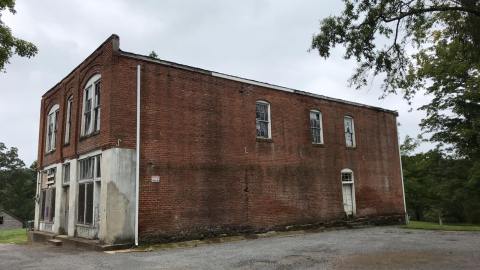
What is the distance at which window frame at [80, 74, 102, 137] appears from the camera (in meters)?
16.0

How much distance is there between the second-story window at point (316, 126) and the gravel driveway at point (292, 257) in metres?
7.23

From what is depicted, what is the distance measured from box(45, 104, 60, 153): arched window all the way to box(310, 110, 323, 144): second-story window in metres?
12.5

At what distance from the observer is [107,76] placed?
15156 mm

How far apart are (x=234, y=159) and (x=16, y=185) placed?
63.0m

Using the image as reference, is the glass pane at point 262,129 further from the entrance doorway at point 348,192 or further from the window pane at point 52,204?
the window pane at point 52,204

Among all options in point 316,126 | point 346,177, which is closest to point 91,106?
point 316,126

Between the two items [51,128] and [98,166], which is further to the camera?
[51,128]

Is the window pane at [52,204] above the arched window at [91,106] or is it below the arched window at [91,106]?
below

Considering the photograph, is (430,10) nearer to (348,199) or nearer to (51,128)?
(348,199)

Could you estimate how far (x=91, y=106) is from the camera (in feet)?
54.4

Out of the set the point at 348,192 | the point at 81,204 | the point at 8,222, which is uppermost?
the point at 348,192

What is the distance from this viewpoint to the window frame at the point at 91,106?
16031 millimetres

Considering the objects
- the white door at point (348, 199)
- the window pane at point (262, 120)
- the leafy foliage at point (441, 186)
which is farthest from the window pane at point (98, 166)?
the leafy foliage at point (441, 186)

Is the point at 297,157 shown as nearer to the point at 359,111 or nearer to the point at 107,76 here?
the point at 359,111
